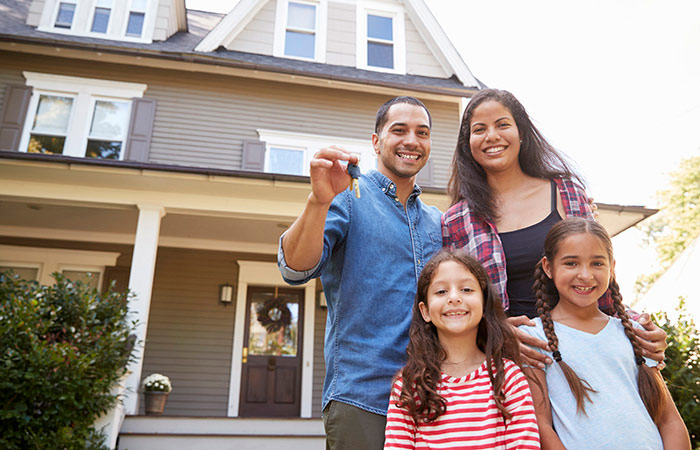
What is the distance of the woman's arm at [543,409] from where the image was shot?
4.82 ft

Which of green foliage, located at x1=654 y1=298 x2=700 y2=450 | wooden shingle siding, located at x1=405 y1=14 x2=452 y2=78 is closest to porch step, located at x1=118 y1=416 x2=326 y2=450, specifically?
green foliage, located at x1=654 y1=298 x2=700 y2=450

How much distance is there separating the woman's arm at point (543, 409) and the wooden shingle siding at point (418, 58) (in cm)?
951

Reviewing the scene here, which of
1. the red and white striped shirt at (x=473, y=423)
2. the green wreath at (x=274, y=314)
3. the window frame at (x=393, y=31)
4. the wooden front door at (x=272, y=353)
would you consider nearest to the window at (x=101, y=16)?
the window frame at (x=393, y=31)

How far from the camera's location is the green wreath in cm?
902

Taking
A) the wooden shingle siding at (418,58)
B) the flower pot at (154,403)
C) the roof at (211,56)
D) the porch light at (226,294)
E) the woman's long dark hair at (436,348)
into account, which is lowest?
the flower pot at (154,403)

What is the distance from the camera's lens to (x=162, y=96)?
30.1 ft

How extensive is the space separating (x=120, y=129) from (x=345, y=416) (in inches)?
342

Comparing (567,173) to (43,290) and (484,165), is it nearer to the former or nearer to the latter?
(484,165)

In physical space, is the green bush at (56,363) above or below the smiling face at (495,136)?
below

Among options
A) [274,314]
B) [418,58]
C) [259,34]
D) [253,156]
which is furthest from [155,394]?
[418,58]

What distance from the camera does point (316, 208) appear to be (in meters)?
1.51

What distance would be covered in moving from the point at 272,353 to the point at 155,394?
206 centimetres

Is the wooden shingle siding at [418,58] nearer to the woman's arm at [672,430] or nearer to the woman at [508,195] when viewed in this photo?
the woman at [508,195]

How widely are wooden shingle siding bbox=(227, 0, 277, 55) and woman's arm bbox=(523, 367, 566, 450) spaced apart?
9.45 meters
